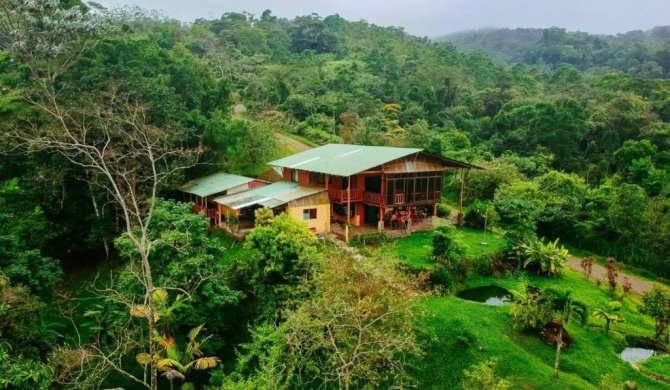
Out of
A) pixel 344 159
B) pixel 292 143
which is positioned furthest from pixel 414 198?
pixel 292 143

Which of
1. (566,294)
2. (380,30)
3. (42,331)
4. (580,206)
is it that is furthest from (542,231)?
(380,30)

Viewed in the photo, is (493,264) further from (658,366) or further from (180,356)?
(180,356)

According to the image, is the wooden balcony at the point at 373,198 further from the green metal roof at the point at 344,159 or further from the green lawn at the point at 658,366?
the green lawn at the point at 658,366

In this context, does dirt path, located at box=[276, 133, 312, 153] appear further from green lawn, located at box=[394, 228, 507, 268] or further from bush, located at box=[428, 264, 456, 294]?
bush, located at box=[428, 264, 456, 294]

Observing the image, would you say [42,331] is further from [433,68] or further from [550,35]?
[550,35]

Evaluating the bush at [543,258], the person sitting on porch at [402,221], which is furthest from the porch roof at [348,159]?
the bush at [543,258]

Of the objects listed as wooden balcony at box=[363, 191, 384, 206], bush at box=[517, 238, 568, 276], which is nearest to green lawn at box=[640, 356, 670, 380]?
bush at box=[517, 238, 568, 276]
